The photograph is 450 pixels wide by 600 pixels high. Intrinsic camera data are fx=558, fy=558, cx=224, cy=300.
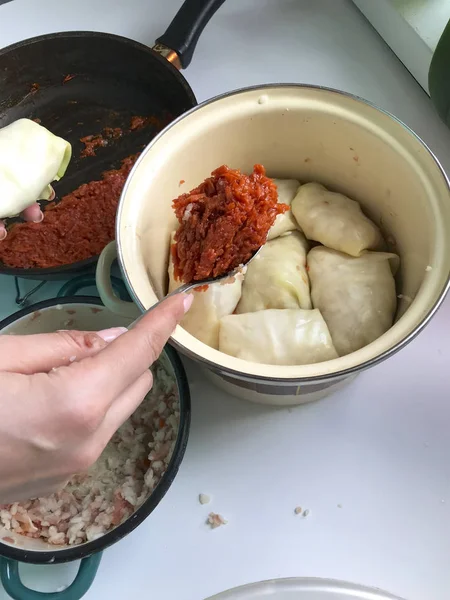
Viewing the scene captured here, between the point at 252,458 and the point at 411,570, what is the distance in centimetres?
24

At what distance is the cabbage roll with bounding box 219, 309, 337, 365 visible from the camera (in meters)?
0.68

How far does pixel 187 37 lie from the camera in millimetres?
946

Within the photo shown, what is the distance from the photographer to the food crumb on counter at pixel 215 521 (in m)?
0.72

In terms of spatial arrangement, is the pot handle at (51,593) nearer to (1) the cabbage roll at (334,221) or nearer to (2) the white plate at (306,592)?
(2) the white plate at (306,592)

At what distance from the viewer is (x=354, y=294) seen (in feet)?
2.43

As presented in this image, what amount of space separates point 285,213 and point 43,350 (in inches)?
17.2

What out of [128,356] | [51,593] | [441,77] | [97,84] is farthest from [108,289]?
[441,77]

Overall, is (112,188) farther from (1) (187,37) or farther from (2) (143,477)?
(2) (143,477)

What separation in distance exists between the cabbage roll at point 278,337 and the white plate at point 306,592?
0.81ft

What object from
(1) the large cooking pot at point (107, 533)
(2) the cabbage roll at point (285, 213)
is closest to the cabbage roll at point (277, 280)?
(2) the cabbage roll at point (285, 213)

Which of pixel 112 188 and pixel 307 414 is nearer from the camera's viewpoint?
pixel 307 414

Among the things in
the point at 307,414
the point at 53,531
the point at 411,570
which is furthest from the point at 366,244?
the point at 53,531

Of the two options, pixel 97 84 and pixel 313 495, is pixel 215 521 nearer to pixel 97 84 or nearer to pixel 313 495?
pixel 313 495

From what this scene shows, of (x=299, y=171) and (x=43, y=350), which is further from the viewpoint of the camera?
(x=299, y=171)
